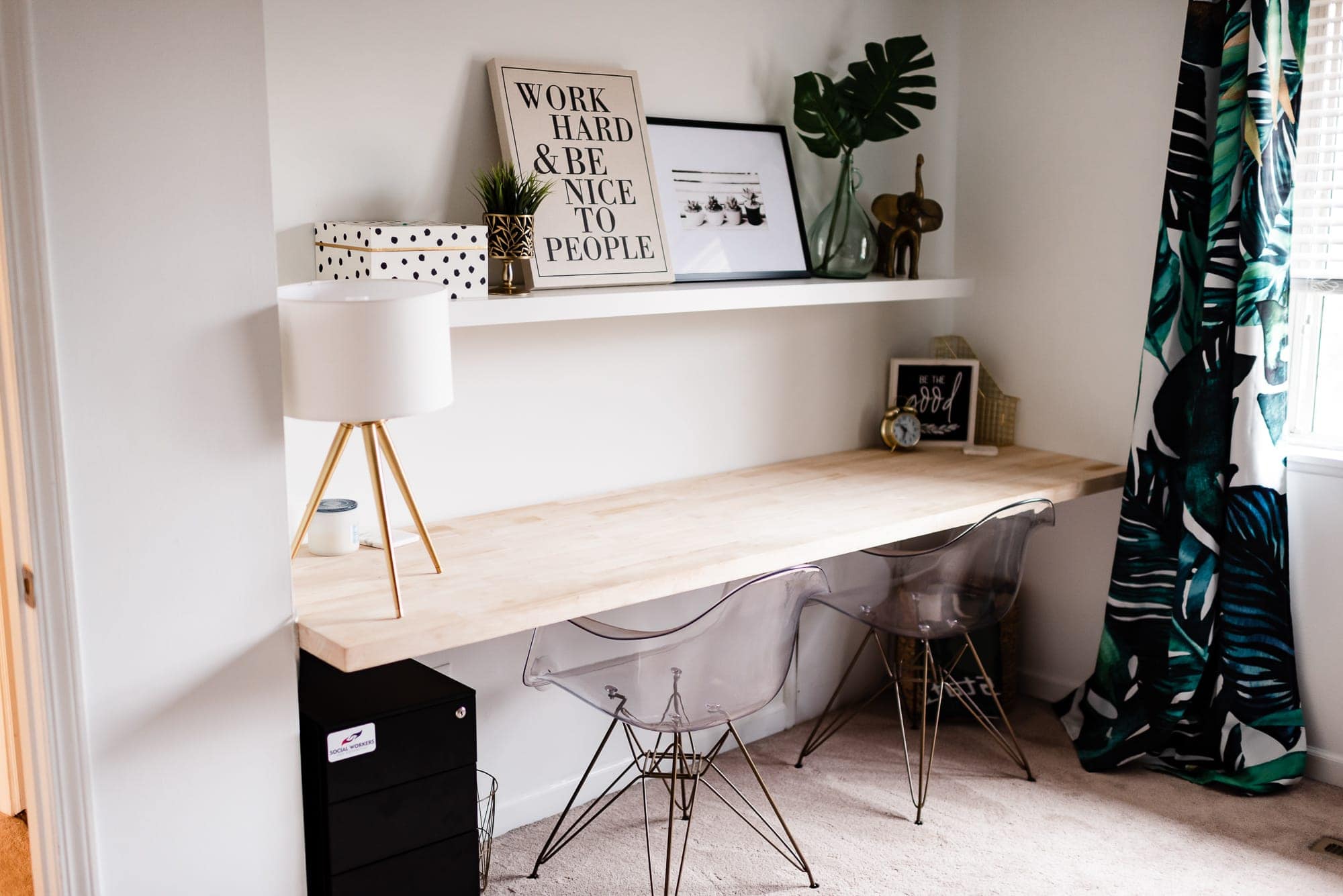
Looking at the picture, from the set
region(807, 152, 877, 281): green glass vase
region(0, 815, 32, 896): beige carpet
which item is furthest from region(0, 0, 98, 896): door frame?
region(807, 152, 877, 281): green glass vase

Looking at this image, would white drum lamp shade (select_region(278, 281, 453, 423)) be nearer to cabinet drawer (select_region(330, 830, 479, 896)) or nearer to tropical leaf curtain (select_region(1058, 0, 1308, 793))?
cabinet drawer (select_region(330, 830, 479, 896))

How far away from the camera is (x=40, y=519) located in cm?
174

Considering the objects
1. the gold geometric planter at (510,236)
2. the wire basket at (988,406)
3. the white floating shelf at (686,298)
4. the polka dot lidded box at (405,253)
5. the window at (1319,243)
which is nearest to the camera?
the polka dot lidded box at (405,253)

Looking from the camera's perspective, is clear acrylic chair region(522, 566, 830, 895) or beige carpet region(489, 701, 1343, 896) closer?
clear acrylic chair region(522, 566, 830, 895)

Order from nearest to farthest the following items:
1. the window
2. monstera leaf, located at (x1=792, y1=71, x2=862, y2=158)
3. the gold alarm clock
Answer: the window
monstera leaf, located at (x1=792, y1=71, x2=862, y2=158)
the gold alarm clock

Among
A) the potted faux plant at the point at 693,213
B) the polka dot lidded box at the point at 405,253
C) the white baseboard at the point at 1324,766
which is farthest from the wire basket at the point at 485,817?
the white baseboard at the point at 1324,766

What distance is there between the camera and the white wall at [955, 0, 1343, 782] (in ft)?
9.94

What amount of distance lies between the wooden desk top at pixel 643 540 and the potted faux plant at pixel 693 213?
2.18ft

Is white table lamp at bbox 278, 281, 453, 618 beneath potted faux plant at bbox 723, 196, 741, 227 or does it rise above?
beneath

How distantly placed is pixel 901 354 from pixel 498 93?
1.55 m

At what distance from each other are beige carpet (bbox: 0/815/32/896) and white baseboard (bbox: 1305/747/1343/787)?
304 cm

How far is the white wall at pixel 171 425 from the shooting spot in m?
1.73

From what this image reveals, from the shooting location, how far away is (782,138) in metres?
3.15

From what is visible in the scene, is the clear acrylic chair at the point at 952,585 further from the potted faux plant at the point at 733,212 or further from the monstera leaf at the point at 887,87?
the monstera leaf at the point at 887,87
